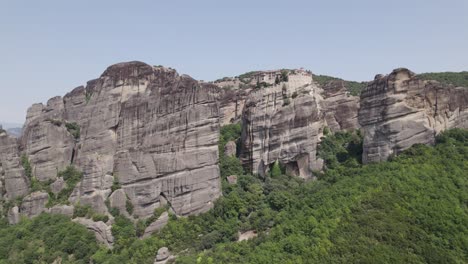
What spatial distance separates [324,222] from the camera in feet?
83.5

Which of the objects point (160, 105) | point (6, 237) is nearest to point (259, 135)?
point (160, 105)

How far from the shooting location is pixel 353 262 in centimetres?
2233

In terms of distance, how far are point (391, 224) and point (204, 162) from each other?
50.3 ft

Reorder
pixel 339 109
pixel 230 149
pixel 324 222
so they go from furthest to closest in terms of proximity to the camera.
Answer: pixel 339 109 < pixel 230 149 < pixel 324 222

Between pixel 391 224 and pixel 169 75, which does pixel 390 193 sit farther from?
pixel 169 75

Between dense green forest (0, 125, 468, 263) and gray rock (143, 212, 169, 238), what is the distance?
0.66 metres

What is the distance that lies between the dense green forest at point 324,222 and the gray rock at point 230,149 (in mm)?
1727

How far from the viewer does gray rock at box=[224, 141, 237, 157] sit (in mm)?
38531

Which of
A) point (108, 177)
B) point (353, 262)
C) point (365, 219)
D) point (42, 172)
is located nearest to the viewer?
point (353, 262)

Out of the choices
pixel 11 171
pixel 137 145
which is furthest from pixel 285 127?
pixel 11 171

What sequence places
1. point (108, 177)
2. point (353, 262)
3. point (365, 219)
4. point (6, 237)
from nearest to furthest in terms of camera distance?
1. point (353, 262)
2. point (365, 219)
3. point (6, 237)
4. point (108, 177)

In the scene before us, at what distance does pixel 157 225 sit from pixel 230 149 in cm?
1070

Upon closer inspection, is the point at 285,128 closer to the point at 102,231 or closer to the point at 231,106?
the point at 231,106

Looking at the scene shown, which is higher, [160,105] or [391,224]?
[160,105]
